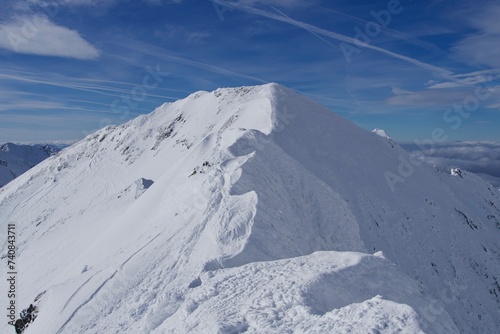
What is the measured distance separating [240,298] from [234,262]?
2.91 m

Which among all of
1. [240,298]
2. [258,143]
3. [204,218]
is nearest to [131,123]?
[258,143]

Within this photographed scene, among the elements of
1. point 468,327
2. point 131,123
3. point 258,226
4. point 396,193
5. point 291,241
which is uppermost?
point 131,123

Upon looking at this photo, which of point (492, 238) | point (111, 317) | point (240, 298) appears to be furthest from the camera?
point (492, 238)

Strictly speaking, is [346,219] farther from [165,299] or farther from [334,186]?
[165,299]

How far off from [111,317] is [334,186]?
19745 mm

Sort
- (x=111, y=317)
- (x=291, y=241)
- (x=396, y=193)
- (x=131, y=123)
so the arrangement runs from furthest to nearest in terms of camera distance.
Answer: (x=131, y=123), (x=396, y=193), (x=291, y=241), (x=111, y=317)

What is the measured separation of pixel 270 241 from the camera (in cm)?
1433

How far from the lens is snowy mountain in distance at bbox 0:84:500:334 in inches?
375

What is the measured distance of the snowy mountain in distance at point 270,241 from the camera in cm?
952

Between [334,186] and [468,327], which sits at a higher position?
[334,186]

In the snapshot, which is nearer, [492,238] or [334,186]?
[334,186]

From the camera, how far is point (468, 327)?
86.9 ft

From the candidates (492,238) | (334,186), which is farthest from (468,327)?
(492,238)

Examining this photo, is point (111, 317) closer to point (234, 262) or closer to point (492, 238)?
point (234, 262)
